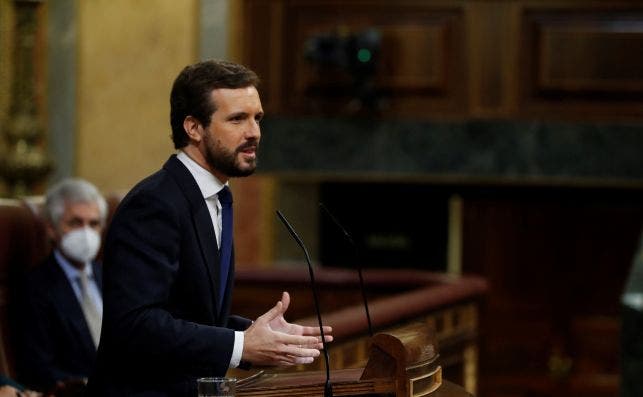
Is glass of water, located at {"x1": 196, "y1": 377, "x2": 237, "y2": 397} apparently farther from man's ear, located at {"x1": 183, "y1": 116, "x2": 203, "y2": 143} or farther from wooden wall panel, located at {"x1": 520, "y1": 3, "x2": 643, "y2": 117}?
wooden wall panel, located at {"x1": 520, "y1": 3, "x2": 643, "y2": 117}

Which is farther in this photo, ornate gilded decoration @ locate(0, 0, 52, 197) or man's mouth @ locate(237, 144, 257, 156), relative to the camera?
ornate gilded decoration @ locate(0, 0, 52, 197)

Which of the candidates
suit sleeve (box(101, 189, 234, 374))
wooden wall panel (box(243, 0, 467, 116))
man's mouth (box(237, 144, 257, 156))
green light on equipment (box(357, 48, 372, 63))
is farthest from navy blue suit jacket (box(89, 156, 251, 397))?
wooden wall panel (box(243, 0, 467, 116))

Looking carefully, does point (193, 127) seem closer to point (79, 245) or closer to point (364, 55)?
point (79, 245)

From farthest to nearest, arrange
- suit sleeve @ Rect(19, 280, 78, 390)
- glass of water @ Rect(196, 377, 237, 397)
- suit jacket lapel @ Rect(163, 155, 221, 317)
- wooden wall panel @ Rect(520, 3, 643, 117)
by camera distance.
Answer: wooden wall panel @ Rect(520, 3, 643, 117)
suit sleeve @ Rect(19, 280, 78, 390)
suit jacket lapel @ Rect(163, 155, 221, 317)
glass of water @ Rect(196, 377, 237, 397)

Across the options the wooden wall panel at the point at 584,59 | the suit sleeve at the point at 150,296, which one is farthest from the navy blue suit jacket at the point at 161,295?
the wooden wall panel at the point at 584,59

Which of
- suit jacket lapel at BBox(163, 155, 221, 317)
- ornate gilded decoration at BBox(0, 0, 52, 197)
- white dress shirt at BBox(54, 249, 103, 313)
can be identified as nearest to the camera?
suit jacket lapel at BBox(163, 155, 221, 317)

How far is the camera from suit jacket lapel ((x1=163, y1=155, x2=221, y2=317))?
215cm

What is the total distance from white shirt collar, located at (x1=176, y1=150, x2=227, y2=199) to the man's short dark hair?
0.12 feet

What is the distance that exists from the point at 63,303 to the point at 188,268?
1650 millimetres

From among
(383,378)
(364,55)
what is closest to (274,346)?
(383,378)

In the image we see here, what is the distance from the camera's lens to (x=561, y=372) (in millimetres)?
7688

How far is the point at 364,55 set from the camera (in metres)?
7.39

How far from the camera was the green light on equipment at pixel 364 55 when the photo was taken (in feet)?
24.2

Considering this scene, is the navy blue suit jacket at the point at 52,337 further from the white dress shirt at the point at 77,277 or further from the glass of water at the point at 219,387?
the glass of water at the point at 219,387
